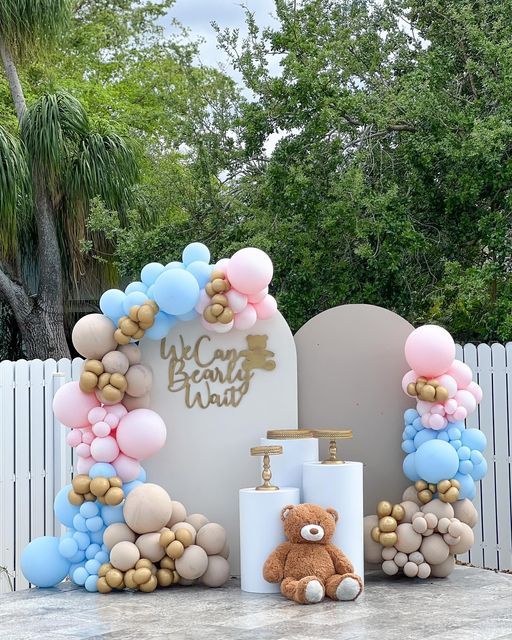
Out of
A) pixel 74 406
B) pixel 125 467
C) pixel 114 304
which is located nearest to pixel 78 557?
pixel 125 467

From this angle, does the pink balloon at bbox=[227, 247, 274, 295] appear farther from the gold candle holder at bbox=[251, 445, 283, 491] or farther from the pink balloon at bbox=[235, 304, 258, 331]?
the gold candle holder at bbox=[251, 445, 283, 491]

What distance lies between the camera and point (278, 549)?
6434 millimetres

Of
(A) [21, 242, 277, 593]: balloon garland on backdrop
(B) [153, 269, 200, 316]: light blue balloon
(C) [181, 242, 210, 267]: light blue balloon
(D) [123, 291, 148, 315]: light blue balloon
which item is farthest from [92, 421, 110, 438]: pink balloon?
(C) [181, 242, 210, 267]: light blue balloon

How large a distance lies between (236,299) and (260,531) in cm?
159

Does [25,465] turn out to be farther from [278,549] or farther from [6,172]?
[6,172]

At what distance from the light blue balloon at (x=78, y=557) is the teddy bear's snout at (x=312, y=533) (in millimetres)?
1550

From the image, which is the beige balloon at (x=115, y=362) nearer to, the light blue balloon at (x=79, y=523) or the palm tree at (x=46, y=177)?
the light blue balloon at (x=79, y=523)

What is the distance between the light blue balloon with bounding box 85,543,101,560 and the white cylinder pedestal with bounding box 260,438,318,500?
1.27 m

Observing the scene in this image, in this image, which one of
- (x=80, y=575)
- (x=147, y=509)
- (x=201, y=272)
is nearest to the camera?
(x=147, y=509)

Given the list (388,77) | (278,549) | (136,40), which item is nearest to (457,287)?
(388,77)

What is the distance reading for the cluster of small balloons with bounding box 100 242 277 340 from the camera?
6.83 meters

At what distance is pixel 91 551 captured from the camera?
675 centimetres

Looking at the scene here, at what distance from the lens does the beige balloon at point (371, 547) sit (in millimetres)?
6953

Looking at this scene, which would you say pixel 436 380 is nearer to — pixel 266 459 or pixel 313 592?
pixel 266 459
